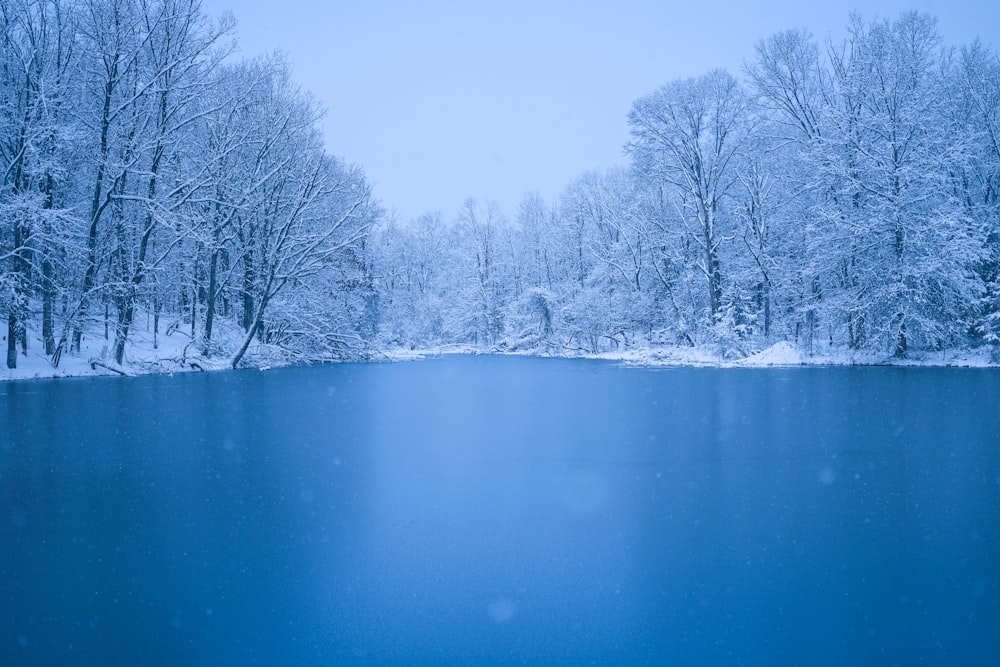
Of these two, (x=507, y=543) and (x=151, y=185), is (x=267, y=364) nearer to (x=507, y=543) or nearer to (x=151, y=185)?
(x=151, y=185)

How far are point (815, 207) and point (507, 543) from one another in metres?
22.3

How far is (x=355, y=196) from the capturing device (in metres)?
33.7

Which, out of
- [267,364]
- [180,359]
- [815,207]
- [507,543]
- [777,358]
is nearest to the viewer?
[507,543]

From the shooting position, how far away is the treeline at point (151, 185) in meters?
18.2

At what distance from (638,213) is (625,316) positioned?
21.2 ft

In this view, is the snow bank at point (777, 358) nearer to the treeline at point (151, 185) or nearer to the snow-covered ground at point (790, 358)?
the snow-covered ground at point (790, 358)

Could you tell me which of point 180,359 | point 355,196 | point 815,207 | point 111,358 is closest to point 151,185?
point 180,359

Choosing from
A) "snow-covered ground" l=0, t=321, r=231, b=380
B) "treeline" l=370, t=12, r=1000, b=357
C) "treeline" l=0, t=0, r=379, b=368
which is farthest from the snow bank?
"snow-covered ground" l=0, t=321, r=231, b=380

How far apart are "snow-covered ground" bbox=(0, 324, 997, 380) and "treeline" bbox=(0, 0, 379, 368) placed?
0.53 metres

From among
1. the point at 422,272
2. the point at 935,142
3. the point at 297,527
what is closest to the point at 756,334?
the point at 935,142

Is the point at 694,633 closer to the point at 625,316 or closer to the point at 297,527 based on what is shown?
the point at 297,527

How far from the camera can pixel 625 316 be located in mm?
37875

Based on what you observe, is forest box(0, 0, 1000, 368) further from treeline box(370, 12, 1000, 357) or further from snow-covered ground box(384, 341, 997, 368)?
snow-covered ground box(384, 341, 997, 368)

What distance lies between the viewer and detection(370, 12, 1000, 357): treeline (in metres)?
21.0
